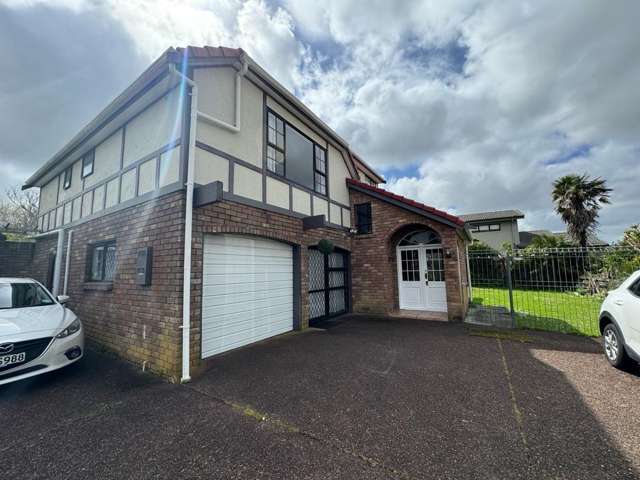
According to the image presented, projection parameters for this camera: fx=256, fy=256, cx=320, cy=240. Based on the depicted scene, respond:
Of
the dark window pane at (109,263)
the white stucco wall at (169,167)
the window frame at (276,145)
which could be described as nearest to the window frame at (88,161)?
the dark window pane at (109,263)

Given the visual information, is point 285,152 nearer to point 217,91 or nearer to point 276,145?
point 276,145

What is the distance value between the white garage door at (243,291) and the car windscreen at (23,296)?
303 centimetres

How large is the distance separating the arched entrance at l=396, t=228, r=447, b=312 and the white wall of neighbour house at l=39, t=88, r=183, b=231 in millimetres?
7724

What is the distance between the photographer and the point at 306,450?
7.59 ft

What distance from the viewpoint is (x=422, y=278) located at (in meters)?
9.09

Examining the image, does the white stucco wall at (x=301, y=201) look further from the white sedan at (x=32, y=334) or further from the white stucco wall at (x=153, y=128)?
the white sedan at (x=32, y=334)

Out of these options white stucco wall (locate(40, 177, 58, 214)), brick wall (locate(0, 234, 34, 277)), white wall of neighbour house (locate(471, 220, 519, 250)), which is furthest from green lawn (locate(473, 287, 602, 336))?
brick wall (locate(0, 234, 34, 277))

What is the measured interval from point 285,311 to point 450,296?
16.7 feet

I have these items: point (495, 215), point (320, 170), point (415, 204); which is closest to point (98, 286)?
point (320, 170)

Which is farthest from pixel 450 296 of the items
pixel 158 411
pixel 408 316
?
pixel 158 411

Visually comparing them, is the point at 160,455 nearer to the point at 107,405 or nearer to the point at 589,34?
the point at 107,405

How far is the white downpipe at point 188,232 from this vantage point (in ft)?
12.9

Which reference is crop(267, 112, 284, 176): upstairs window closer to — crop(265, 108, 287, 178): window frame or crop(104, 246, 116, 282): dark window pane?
crop(265, 108, 287, 178): window frame

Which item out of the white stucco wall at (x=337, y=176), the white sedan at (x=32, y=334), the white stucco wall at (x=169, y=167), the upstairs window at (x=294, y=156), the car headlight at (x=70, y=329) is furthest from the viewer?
the white stucco wall at (x=337, y=176)
